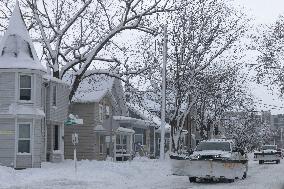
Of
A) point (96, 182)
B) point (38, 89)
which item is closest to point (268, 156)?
point (38, 89)

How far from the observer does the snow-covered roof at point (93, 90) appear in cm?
4295

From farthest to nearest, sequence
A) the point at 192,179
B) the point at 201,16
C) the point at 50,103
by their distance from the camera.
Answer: the point at 201,16 → the point at 50,103 → the point at 192,179

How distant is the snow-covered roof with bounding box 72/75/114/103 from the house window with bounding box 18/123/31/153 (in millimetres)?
12541

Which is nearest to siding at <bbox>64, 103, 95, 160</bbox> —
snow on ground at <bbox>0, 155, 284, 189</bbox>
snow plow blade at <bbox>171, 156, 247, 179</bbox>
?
snow on ground at <bbox>0, 155, 284, 189</bbox>

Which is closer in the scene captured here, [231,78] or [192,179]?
[192,179]

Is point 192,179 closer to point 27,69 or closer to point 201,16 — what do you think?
point 27,69

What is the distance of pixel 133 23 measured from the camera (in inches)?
1409

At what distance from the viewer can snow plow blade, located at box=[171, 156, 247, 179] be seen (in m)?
22.1

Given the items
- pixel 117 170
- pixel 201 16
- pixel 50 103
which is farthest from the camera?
pixel 201 16

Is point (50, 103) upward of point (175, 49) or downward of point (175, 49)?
downward

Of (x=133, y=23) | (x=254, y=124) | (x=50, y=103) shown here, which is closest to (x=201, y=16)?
(x=133, y=23)

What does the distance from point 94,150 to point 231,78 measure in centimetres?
1484

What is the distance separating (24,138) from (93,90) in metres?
16.1

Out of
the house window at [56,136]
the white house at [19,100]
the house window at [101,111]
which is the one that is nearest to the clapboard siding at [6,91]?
the white house at [19,100]
